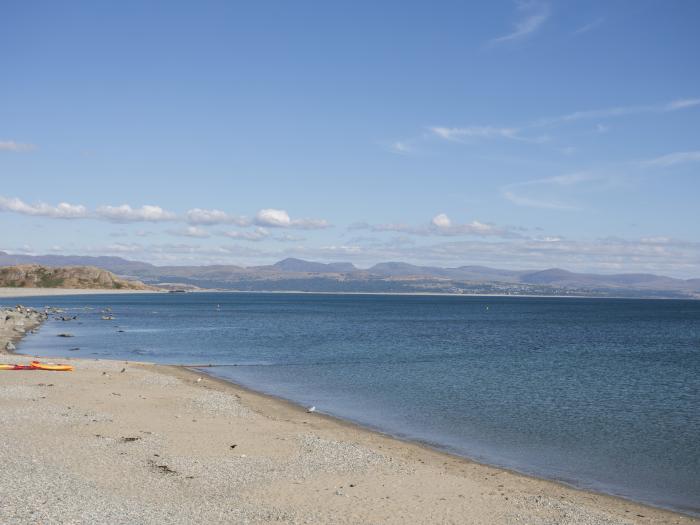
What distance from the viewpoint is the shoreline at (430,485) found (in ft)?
57.2

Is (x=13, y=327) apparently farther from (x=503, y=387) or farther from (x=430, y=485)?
(x=430, y=485)

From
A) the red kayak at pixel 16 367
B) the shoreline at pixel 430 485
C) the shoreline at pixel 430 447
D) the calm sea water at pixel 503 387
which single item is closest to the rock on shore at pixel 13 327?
the calm sea water at pixel 503 387

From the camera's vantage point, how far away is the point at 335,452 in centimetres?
2341

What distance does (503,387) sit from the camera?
42.6 metres

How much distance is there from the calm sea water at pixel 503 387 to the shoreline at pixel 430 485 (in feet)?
4.69

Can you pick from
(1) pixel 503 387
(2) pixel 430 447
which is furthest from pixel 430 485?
(1) pixel 503 387

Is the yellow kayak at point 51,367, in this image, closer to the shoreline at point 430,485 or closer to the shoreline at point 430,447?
the shoreline at point 430,485

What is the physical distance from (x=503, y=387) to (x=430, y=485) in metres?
23.9

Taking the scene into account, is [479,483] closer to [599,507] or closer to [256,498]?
[599,507]

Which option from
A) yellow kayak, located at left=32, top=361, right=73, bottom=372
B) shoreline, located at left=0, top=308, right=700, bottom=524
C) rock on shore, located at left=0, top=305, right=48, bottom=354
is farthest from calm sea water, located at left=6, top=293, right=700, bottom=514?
yellow kayak, located at left=32, top=361, right=73, bottom=372

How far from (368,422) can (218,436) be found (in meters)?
8.67

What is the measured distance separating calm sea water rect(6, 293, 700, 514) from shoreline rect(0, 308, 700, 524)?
1.43 meters

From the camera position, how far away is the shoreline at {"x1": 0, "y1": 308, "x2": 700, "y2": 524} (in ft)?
57.2

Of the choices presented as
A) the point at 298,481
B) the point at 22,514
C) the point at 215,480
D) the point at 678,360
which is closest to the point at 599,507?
the point at 298,481
